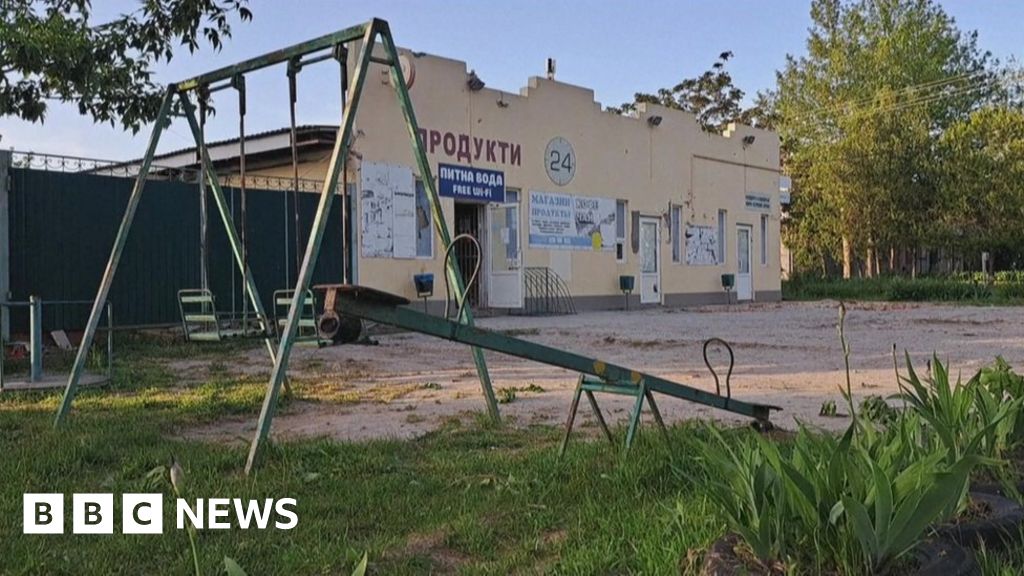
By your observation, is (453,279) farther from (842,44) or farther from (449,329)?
(842,44)

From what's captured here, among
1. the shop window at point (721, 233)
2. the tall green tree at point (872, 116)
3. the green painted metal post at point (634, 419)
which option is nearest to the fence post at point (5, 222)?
the green painted metal post at point (634, 419)

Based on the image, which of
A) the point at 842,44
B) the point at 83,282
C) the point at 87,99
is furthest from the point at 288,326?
the point at 842,44

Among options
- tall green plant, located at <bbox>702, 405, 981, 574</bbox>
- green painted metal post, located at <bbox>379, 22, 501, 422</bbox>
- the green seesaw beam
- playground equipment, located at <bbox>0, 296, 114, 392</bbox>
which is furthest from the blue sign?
tall green plant, located at <bbox>702, 405, 981, 574</bbox>

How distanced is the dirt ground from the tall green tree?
16.6 metres

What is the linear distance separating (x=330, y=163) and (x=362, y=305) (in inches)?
58.1

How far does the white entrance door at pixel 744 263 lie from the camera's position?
24.9 m

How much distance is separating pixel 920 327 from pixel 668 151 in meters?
10.0

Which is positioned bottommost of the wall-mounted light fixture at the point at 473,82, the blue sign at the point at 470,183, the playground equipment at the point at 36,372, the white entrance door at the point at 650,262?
the playground equipment at the point at 36,372

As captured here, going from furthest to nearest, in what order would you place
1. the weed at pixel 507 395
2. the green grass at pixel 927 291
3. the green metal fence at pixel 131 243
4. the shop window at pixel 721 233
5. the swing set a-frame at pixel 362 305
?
the shop window at pixel 721 233 < the green grass at pixel 927 291 < the green metal fence at pixel 131 243 < the weed at pixel 507 395 < the swing set a-frame at pixel 362 305

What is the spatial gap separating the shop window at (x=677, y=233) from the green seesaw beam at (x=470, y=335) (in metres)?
18.4

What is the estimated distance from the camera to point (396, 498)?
3.51 meters

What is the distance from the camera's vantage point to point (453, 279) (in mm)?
5355

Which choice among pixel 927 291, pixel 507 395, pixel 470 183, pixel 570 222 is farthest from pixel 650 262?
pixel 507 395

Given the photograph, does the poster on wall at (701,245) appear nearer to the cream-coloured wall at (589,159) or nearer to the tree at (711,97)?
the cream-coloured wall at (589,159)
